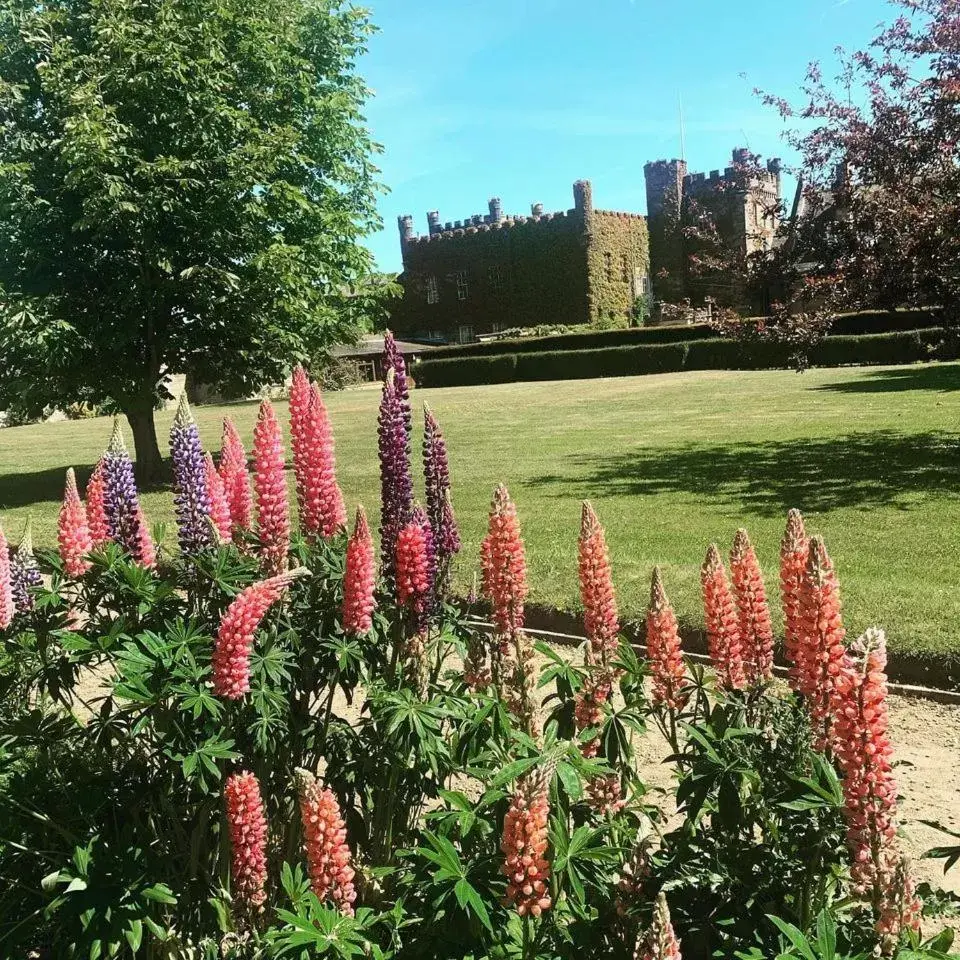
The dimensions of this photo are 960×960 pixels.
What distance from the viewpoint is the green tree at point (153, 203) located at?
13.2 m

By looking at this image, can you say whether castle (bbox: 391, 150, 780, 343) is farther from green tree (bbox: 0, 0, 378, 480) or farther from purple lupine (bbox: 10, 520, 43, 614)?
purple lupine (bbox: 10, 520, 43, 614)

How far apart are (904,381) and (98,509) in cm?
2456

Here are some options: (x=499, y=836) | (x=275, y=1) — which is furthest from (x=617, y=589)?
(x=275, y=1)

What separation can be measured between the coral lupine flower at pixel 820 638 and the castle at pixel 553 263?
52.2 metres

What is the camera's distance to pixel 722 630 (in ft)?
8.39

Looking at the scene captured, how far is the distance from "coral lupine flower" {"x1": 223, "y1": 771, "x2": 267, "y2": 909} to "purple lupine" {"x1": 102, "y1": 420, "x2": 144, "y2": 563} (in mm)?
1023

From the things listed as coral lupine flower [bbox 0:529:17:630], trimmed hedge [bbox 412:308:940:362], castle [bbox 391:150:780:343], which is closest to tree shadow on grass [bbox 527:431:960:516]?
coral lupine flower [bbox 0:529:17:630]

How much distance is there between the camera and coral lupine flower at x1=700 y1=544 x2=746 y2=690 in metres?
2.54

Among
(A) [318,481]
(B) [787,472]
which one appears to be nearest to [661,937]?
(A) [318,481]

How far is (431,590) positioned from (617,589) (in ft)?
14.8

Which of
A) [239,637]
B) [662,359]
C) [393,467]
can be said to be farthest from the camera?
[662,359]

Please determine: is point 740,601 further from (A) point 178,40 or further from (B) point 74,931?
(A) point 178,40

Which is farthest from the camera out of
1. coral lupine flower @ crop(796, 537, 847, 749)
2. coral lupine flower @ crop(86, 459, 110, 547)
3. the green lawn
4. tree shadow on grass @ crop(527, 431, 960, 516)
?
tree shadow on grass @ crop(527, 431, 960, 516)

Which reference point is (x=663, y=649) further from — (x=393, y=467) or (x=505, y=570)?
(x=393, y=467)
